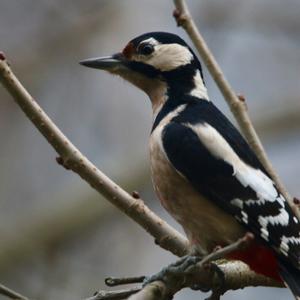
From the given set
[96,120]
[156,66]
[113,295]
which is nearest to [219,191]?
[113,295]

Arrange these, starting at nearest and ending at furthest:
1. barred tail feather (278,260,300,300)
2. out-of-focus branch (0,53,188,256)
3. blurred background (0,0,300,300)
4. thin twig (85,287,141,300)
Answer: thin twig (85,287,141,300) → out-of-focus branch (0,53,188,256) → barred tail feather (278,260,300,300) → blurred background (0,0,300,300)

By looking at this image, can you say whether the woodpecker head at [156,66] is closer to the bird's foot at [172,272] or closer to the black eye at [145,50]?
the black eye at [145,50]

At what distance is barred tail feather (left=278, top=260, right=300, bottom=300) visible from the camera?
143 inches

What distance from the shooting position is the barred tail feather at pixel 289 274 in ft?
11.9

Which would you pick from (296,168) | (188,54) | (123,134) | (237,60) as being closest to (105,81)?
(123,134)

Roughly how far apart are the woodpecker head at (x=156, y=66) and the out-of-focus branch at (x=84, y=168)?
2.37 ft

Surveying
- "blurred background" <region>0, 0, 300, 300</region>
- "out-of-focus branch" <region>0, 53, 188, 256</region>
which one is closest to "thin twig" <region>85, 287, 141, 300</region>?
"out-of-focus branch" <region>0, 53, 188, 256</region>

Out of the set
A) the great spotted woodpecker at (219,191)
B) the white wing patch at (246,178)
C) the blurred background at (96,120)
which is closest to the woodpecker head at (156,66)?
the great spotted woodpecker at (219,191)

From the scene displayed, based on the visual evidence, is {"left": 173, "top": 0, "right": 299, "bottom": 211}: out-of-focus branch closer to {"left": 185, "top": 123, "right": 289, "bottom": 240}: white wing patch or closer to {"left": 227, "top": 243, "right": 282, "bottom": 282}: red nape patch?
{"left": 185, "top": 123, "right": 289, "bottom": 240}: white wing patch

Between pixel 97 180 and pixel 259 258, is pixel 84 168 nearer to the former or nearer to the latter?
pixel 97 180

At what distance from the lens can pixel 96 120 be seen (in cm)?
786

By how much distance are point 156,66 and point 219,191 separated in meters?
0.77

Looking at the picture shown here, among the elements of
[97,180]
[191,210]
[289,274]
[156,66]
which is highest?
[156,66]

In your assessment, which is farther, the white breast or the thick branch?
the white breast
